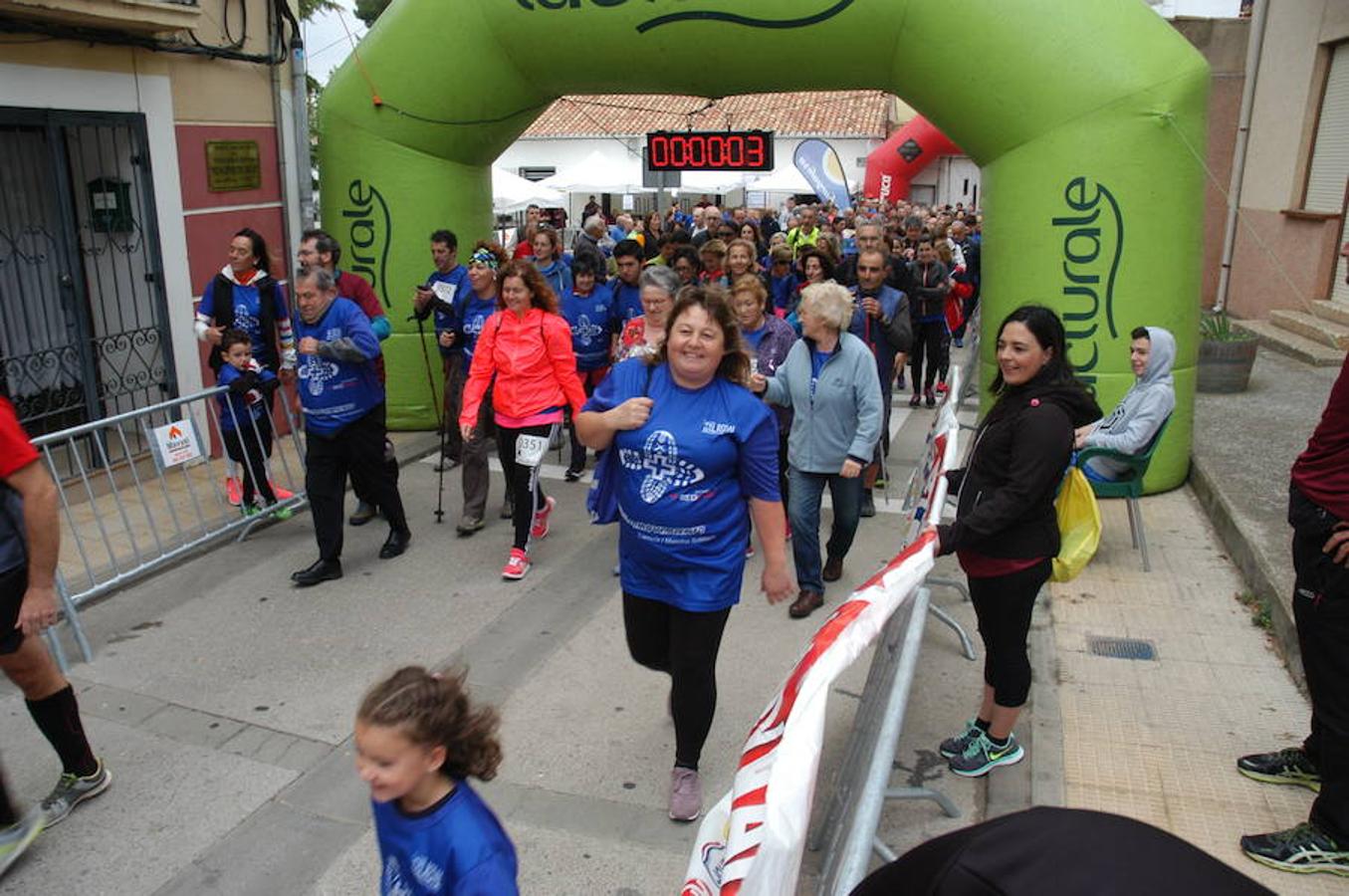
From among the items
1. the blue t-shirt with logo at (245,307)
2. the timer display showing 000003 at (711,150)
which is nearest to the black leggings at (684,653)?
the blue t-shirt with logo at (245,307)

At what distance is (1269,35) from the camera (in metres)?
14.0

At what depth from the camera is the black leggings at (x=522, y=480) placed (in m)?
6.18

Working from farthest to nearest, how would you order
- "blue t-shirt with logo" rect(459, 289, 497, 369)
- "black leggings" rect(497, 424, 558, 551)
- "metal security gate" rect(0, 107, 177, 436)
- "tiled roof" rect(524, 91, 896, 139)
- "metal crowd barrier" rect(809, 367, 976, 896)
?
"tiled roof" rect(524, 91, 896, 139)
"metal security gate" rect(0, 107, 177, 436)
"blue t-shirt with logo" rect(459, 289, 497, 369)
"black leggings" rect(497, 424, 558, 551)
"metal crowd barrier" rect(809, 367, 976, 896)

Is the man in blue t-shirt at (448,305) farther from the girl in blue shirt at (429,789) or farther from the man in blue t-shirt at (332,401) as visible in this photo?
the girl in blue shirt at (429,789)

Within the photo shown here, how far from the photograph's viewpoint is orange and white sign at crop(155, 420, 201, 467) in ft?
19.9

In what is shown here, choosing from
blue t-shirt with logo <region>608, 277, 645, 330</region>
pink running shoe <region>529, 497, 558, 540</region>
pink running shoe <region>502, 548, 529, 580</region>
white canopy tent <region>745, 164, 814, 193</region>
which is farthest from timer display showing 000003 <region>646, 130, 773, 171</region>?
white canopy tent <region>745, 164, 814, 193</region>

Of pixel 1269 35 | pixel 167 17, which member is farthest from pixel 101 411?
pixel 1269 35

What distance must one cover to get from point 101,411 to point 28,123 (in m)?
2.09

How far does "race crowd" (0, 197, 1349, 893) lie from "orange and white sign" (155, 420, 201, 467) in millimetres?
453

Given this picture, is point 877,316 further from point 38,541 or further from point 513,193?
point 513,193

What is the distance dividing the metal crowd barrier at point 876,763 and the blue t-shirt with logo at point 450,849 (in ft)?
2.65

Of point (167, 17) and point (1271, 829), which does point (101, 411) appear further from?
point (1271, 829)

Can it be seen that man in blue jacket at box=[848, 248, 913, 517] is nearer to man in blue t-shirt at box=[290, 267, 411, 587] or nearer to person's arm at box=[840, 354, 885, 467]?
person's arm at box=[840, 354, 885, 467]

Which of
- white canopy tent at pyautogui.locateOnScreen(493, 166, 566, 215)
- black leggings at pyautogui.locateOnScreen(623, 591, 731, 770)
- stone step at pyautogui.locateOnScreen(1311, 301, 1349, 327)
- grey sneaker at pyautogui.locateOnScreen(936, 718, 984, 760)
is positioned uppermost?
white canopy tent at pyautogui.locateOnScreen(493, 166, 566, 215)
